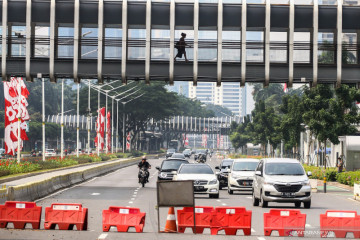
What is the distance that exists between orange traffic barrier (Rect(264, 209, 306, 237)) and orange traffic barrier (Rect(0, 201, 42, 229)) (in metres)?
5.75

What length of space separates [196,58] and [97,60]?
5.21 metres

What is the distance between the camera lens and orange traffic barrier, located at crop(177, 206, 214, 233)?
1939cm

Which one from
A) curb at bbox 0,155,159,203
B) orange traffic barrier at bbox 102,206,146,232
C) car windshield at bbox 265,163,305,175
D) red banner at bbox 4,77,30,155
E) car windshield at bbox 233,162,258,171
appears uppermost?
red banner at bbox 4,77,30,155

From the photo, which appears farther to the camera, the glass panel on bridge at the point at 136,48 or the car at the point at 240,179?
the glass panel on bridge at the point at 136,48

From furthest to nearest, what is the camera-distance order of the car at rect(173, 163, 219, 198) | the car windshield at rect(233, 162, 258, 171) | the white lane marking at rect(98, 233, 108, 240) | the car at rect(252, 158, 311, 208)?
the car windshield at rect(233, 162, 258, 171) < the car at rect(173, 163, 219, 198) < the car at rect(252, 158, 311, 208) < the white lane marking at rect(98, 233, 108, 240)

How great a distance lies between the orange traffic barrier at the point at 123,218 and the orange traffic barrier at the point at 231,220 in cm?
184

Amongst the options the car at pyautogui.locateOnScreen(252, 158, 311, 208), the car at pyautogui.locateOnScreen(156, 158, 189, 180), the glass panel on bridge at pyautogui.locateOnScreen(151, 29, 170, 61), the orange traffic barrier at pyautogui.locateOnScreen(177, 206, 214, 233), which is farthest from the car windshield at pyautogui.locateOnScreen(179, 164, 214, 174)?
the orange traffic barrier at pyautogui.locateOnScreen(177, 206, 214, 233)

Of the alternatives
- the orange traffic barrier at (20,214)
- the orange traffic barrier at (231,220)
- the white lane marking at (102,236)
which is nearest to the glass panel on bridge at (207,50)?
the orange traffic barrier at (20,214)

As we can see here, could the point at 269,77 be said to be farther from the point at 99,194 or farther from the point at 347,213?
the point at 347,213

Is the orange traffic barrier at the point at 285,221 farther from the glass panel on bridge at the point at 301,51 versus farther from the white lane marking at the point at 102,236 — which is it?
the glass panel on bridge at the point at 301,51

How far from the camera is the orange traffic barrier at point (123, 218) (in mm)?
19391

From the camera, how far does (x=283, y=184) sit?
28156 millimetres

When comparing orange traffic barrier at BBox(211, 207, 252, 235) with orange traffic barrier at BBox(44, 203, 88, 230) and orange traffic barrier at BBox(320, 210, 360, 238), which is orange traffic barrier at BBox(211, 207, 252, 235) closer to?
→ orange traffic barrier at BBox(320, 210, 360, 238)

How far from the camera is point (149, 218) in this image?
23.5m
